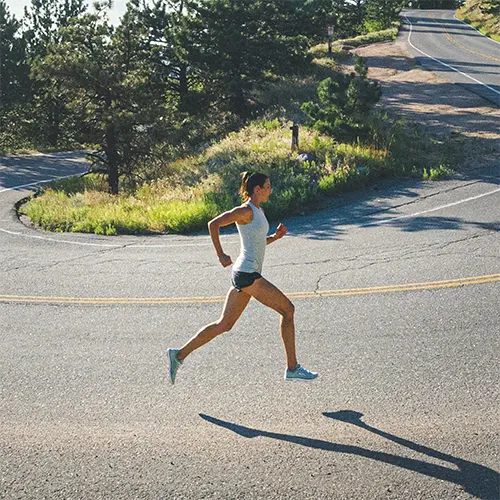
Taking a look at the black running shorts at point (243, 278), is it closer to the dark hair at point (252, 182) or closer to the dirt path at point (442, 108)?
the dark hair at point (252, 182)

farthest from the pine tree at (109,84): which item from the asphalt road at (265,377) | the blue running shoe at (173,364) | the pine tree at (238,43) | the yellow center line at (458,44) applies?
the yellow center line at (458,44)

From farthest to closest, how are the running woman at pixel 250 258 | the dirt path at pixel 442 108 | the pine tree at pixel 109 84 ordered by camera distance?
the pine tree at pixel 109 84, the dirt path at pixel 442 108, the running woman at pixel 250 258

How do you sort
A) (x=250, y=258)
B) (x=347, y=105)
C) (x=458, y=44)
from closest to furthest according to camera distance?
(x=250, y=258) < (x=347, y=105) < (x=458, y=44)

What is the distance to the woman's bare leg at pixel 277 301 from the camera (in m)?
6.28

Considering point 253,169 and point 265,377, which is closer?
point 265,377

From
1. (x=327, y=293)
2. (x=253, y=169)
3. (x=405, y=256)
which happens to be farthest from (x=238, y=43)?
(x=327, y=293)

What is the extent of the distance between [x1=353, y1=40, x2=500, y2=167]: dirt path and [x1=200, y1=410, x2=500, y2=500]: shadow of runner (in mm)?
13292

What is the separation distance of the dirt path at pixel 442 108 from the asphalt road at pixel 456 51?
37.3 inches

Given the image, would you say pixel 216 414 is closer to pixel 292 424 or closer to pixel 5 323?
pixel 292 424

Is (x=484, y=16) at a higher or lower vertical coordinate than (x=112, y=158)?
higher

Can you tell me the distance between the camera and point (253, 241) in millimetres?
6203

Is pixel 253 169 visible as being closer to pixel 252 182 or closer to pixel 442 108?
pixel 442 108

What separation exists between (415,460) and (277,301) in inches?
76.4

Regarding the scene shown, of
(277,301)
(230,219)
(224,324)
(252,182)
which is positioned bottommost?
(224,324)
